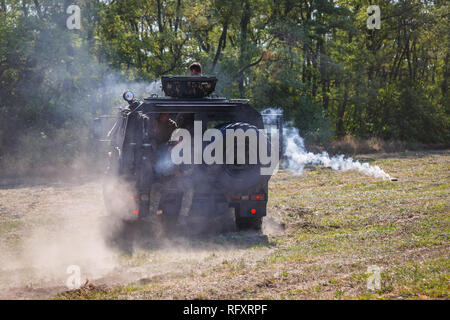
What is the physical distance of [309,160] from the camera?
18.4 metres

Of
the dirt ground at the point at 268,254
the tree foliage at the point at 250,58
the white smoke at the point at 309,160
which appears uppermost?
the tree foliage at the point at 250,58

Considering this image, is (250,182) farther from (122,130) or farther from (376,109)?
(376,109)

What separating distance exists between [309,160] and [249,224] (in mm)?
9928

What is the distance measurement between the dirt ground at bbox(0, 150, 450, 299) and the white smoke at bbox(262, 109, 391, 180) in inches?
114

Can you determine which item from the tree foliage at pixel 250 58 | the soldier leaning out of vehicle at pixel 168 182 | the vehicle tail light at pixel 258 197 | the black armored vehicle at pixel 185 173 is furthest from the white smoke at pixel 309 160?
the soldier leaning out of vehicle at pixel 168 182

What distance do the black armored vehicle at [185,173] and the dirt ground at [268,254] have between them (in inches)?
19.7

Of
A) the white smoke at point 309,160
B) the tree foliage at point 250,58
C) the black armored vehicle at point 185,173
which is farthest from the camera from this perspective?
the tree foliage at point 250,58

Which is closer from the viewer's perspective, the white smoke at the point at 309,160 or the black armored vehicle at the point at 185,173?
the black armored vehicle at the point at 185,173

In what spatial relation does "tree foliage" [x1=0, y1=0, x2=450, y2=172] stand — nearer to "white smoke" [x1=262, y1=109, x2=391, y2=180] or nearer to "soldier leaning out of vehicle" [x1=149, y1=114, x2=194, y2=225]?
"white smoke" [x1=262, y1=109, x2=391, y2=180]

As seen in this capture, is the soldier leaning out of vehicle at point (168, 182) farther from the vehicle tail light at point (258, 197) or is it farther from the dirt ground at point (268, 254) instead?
the vehicle tail light at point (258, 197)

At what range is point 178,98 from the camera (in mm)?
9414

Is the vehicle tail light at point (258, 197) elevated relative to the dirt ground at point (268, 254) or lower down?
elevated

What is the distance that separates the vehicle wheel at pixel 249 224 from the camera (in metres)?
8.77

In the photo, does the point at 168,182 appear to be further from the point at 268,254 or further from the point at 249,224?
the point at 268,254
